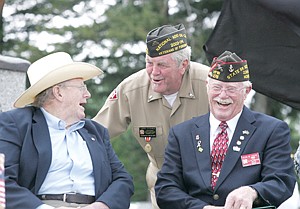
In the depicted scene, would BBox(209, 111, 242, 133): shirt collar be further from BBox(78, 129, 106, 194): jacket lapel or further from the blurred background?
the blurred background

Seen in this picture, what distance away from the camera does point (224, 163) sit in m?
5.21

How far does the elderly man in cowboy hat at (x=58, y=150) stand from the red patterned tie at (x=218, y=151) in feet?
1.88

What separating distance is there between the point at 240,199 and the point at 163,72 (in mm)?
1393

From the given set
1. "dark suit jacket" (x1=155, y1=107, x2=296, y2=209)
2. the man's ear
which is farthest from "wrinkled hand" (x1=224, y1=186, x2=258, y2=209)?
the man's ear

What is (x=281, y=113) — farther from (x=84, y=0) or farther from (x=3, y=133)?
(x=3, y=133)

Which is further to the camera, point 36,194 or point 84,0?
point 84,0

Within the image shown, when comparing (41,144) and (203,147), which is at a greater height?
→ (41,144)

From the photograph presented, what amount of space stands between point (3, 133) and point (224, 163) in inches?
53.0

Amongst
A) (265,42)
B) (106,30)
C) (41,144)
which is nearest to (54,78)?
(41,144)

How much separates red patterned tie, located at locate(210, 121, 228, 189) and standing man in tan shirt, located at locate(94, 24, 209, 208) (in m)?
0.78

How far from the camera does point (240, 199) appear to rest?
4.89 m

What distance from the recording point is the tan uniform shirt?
6117mm

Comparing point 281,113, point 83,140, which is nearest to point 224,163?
point 83,140

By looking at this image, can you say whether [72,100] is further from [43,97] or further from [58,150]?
[58,150]
